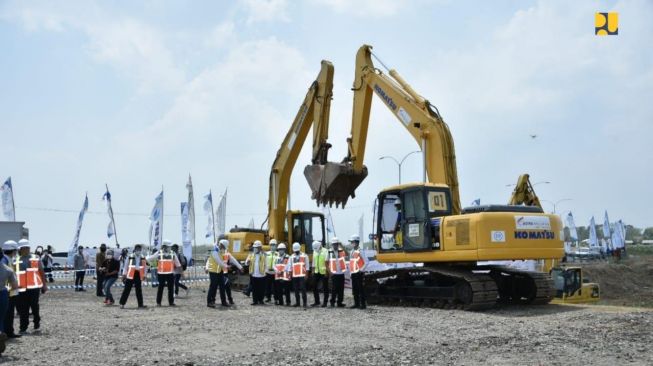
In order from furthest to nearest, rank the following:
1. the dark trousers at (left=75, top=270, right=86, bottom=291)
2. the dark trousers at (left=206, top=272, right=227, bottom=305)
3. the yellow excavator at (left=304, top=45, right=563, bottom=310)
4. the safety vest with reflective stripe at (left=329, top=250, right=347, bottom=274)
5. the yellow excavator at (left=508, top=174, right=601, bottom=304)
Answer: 1. the dark trousers at (left=75, top=270, right=86, bottom=291)
2. the yellow excavator at (left=508, top=174, right=601, bottom=304)
3. the dark trousers at (left=206, top=272, right=227, bottom=305)
4. the safety vest with reflective stripe at (left=329, top=250, right=347, bottom=274)
5. the yellow excavator at (left=304, top=45, right=563, bottom=310)

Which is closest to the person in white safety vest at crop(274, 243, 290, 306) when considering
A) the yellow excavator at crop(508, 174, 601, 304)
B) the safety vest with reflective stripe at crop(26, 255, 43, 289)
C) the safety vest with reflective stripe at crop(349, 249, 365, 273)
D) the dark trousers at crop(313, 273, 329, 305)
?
the dark trousers at crop(313, 273, 329, 305)

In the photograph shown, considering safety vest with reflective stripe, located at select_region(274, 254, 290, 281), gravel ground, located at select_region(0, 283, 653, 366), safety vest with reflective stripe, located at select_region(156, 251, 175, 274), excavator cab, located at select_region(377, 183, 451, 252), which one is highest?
excavator cab, located at select_region(377, 183, 451, 252)

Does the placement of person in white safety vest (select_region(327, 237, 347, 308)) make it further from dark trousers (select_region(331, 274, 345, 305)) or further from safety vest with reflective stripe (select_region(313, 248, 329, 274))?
safety vest with reflective stripe (select_region(313, 248, 329, 274))

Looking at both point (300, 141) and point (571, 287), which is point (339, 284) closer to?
point (300, 141)

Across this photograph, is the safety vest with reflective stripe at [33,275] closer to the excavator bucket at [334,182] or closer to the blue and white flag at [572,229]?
the excavator bucket at [334,182]

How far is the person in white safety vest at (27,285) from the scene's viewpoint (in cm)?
1238

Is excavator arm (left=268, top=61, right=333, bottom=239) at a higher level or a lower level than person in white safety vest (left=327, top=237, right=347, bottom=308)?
higher

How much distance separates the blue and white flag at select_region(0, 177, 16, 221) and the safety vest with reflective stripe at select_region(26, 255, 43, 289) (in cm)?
2471

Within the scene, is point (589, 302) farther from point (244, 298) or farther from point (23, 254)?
point (23, 254)

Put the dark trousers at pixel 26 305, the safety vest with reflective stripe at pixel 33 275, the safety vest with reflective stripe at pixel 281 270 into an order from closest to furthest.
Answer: the dark trousers at pixel 26 305 < the safety vest with reflective stripe at pixel 33 275 < the safety vest with reflective stripe at pixel 281 270

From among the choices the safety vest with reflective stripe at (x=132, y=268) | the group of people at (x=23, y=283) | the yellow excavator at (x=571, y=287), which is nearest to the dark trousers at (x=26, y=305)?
the group of people at (x=23, y=283)

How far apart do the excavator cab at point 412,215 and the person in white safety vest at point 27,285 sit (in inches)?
338

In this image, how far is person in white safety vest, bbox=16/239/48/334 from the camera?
1238 centimetres

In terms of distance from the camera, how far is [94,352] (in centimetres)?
993
